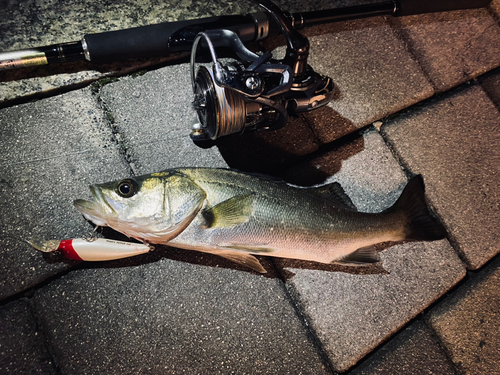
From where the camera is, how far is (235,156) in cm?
272

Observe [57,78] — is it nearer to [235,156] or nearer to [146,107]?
[146,107]

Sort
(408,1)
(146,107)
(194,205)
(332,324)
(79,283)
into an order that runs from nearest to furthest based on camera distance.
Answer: (194,205), (79,283), (332,324), (146,107), (408,1)

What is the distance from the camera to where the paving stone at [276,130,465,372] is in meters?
2.52

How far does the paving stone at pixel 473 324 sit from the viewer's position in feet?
8.48

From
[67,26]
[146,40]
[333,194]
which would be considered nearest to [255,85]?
[333,194]

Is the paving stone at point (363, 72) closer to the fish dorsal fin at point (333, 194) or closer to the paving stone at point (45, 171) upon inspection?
the fish dorsal fin at point (333, 194)

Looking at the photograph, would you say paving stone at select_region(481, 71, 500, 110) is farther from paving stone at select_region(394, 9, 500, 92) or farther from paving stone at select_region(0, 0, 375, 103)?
paving stone at select_region(0, 0, 375, 103)

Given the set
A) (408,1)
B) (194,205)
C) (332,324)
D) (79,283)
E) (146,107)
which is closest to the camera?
(194,205)

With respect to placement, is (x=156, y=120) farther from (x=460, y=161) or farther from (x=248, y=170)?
(x=460, y=161)

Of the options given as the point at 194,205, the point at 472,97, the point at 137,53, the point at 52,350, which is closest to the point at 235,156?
the point at 194,205

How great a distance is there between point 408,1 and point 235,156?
2.05 metres

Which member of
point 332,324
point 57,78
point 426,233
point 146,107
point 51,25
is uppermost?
point 51,25

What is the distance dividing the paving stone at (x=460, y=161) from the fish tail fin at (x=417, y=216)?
48cm

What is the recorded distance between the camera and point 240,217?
215 cm
